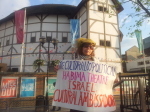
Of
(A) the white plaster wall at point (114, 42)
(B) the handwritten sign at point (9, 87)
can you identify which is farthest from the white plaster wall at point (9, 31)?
(A) the white plaster wall at point (114, 42)

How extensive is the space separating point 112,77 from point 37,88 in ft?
29.7

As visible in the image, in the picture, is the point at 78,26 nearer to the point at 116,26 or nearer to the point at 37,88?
the point at 116,26

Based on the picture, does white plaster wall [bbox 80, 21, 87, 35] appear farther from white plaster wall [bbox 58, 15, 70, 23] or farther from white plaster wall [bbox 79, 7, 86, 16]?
white plaster wall [bbox 58, 15, 70, 23]

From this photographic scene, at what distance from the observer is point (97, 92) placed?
2443 mm

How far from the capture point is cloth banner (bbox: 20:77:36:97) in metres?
10.2

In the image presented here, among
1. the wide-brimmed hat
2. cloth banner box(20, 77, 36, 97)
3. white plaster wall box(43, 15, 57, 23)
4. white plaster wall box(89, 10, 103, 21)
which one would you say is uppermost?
white plaster wall box(43, 15, 57, 23)

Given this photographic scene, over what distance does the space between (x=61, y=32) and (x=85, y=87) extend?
1657 centimetres

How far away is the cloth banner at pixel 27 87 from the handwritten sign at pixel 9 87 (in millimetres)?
499

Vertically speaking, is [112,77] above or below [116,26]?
below

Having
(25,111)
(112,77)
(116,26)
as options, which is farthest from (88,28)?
(112,77)

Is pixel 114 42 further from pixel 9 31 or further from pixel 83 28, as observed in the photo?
pixel 9 31

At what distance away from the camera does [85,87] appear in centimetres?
242

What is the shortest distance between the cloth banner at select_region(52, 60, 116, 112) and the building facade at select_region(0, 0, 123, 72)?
12582 mm

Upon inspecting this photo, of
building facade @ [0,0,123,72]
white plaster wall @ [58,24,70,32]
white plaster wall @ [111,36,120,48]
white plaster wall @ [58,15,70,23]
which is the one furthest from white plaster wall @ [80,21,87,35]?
white plaster wall @ [111,36,120,48]
